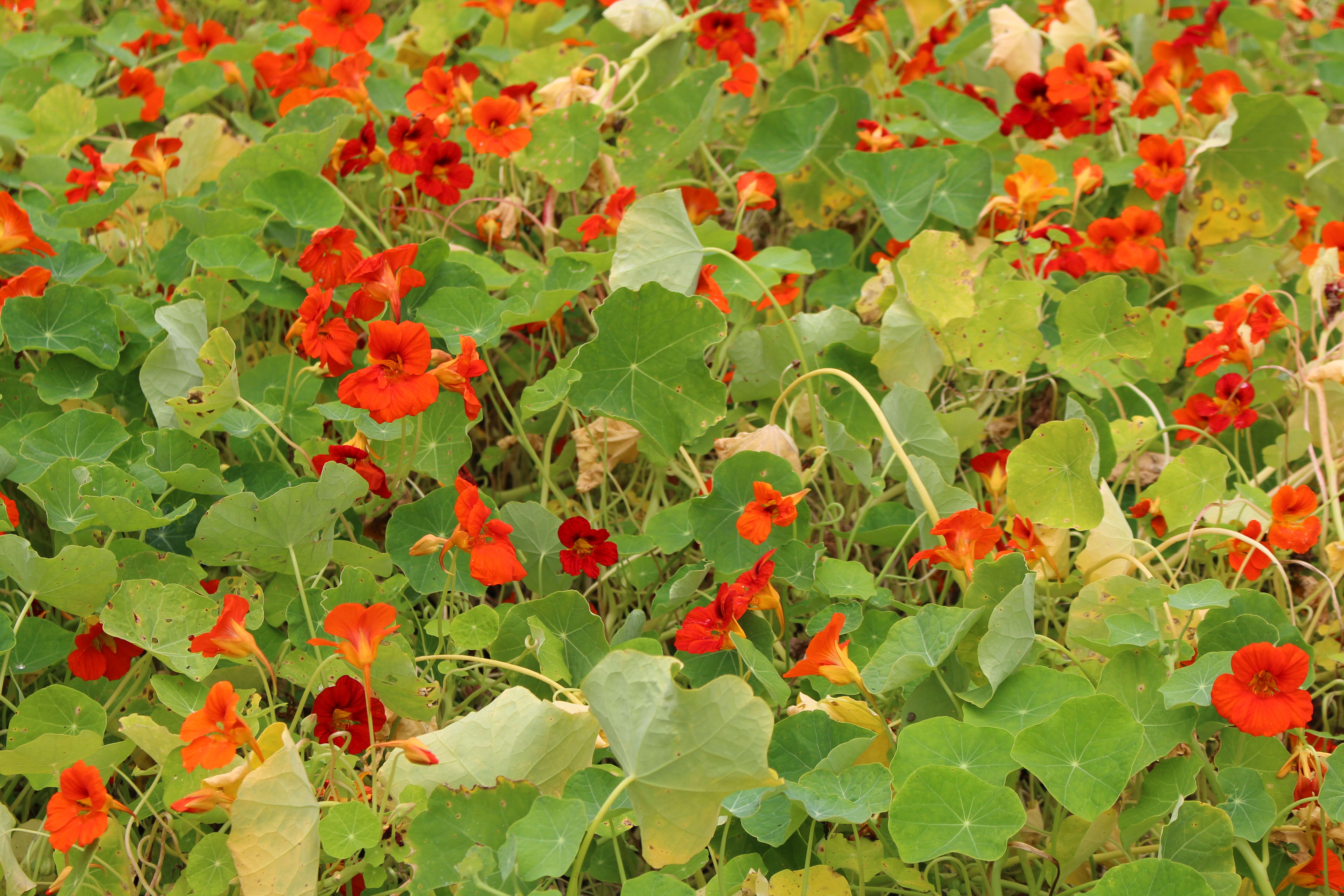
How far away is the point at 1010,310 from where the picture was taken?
1.22m

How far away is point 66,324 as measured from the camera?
1.23 metres

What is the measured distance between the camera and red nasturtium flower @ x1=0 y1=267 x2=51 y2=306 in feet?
4.02

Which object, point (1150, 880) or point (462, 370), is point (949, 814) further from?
point (462, 370)

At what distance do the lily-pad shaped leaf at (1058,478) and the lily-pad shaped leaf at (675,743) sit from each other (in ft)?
1.60

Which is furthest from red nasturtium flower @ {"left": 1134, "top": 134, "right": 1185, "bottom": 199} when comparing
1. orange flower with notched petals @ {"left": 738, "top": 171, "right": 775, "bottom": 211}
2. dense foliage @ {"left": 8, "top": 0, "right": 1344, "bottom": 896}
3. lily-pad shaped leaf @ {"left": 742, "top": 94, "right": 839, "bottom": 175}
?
orange flower with notched petals @ {"left": 738, "top": 171, "right": 775, "bottom": 211}

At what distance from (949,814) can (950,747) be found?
0.24 ft

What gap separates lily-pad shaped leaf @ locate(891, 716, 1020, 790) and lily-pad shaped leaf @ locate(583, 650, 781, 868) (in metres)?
0.17

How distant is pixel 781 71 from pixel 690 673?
1.28m

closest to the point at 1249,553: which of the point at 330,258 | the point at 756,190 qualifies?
the point at 756,190

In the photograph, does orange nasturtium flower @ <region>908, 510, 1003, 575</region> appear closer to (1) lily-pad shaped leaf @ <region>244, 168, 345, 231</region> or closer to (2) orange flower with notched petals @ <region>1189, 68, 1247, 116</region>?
(1) lily-pad shaped leaf @ <region>244, 168, 345, 231</region>

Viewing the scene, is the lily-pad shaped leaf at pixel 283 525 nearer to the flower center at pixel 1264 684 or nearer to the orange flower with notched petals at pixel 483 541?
the orange flower with notched petals at pixel 483 541

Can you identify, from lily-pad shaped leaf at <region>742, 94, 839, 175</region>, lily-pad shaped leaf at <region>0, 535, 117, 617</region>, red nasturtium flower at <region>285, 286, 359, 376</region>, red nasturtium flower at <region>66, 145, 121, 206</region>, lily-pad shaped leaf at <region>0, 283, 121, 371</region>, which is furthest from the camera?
lily-pad shaped leaf at <region>742, 94, 839, 175</region>

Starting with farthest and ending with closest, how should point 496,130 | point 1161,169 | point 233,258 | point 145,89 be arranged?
point 145,89 < point 1161,169 < point 496,130 < point 233,258

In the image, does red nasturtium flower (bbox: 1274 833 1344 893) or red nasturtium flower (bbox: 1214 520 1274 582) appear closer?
red nasturtium flower (bbox: 1274 833 1344 893)
